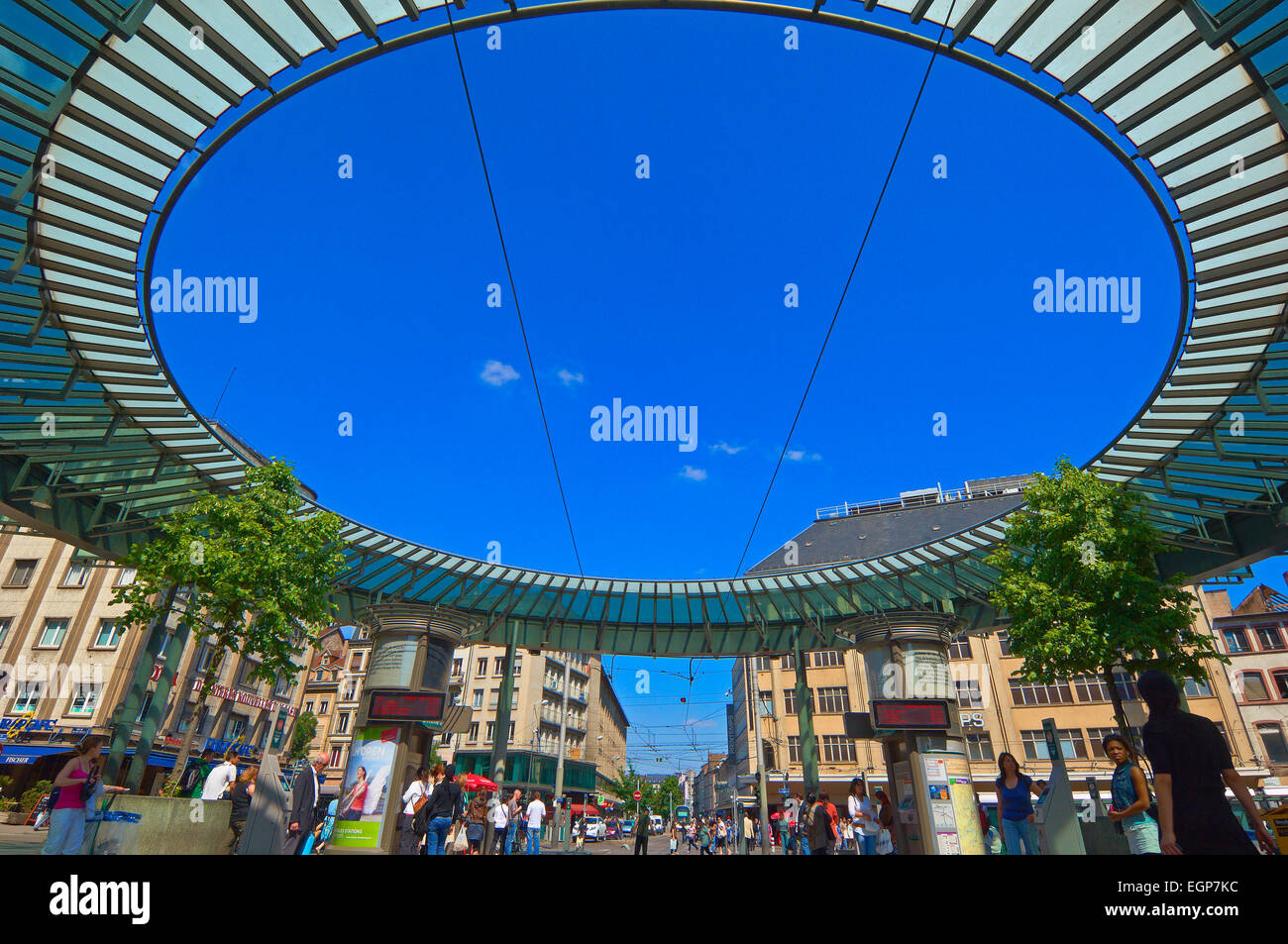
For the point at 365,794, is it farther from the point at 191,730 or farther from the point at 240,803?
the point at 240,803

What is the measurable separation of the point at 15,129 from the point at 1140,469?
25.8 metres

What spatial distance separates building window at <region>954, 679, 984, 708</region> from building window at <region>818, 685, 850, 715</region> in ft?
28.5

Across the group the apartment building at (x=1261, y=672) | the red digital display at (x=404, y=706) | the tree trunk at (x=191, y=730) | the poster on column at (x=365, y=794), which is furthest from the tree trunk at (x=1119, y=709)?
the apartment building at (x=1261, y=672)

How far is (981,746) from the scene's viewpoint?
51.6 m

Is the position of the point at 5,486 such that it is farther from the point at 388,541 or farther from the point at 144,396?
the point at 388,541

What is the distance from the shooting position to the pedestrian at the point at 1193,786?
15.2 ft

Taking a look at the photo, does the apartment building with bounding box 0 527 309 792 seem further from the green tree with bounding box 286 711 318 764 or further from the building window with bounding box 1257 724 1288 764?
the building window with bounding box 1257 724 1288 764

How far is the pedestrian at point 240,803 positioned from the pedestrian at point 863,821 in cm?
1185

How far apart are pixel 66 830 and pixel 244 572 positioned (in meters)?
8.92

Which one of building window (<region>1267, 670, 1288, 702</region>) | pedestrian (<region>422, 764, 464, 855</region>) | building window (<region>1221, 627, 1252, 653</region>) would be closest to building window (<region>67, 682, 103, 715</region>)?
pedestrian (<region>422, 764, 464, 855</region>)

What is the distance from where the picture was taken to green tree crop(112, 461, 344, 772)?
54.0 feet

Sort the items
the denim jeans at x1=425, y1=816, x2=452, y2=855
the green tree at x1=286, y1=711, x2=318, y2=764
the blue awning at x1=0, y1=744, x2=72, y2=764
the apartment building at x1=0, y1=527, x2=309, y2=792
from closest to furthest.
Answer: the denim jeans at x1=425, y1=816, x2=452, y2=855, the blue awning at x1=0, y1=744, x2=72, y2=764, the apartment building at x1=0, y1=527, x2=309, y2=792, the green tree at x1=286, y1=711, x2=318, y2=764

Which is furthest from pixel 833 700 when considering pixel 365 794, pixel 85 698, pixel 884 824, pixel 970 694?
pixel 85 698
